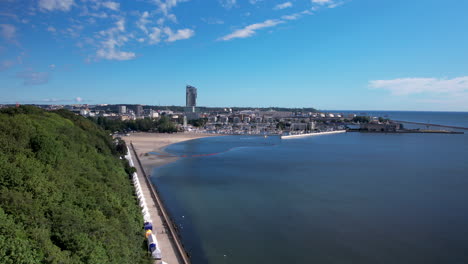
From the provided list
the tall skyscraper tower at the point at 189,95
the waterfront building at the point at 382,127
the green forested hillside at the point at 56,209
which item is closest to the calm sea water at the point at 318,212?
the green forested hillside at the point at 56,209

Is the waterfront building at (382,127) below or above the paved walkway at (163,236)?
above

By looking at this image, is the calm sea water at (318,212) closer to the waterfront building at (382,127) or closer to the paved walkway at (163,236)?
the paved walkway at (163,236)

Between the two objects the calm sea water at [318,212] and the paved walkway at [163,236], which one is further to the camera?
the calm sea water at [318,212]

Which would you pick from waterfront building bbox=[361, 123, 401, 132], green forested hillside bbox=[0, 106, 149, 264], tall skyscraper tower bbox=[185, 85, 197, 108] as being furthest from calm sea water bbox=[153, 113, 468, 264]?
tall skyscraper tower bbox=[185, 85, 197, 108]

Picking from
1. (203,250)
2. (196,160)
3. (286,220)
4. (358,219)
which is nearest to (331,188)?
(358,219)

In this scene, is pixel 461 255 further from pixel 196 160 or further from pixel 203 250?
pixel 196 160

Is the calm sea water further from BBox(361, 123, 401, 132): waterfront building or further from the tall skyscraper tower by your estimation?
the tall skyscraper tower
